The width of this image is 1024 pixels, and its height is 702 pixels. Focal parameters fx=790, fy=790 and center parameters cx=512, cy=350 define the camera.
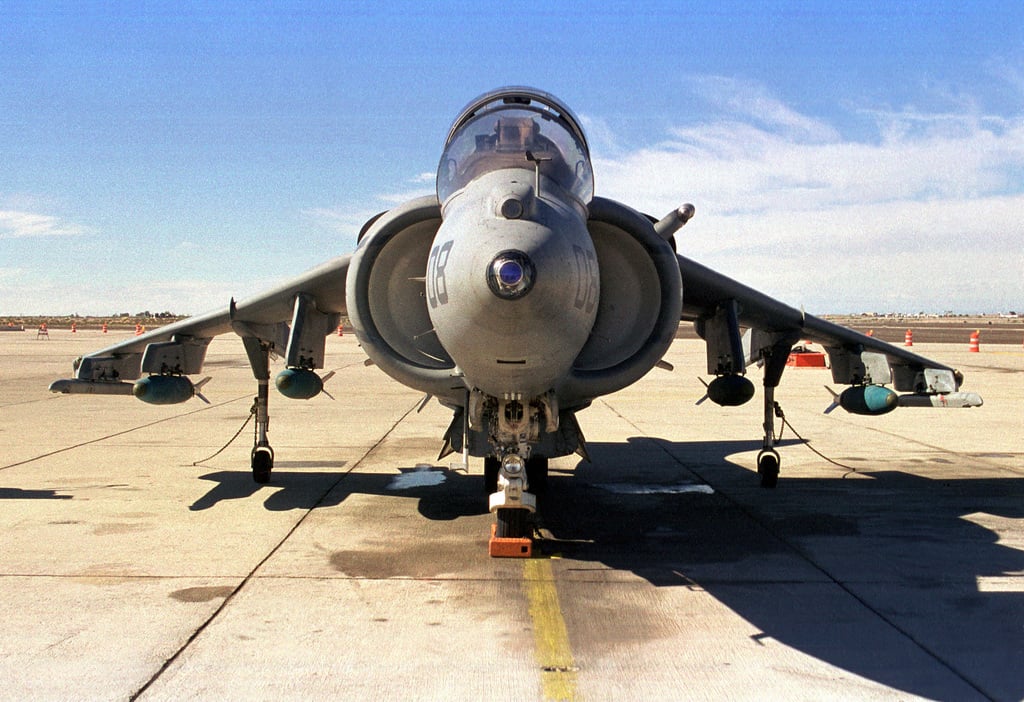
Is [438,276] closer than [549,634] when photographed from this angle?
Yes

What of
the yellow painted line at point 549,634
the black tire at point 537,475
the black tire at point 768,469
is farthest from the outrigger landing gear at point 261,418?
the black tire at point 768,469

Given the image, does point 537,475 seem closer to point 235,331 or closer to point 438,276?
point 235,331

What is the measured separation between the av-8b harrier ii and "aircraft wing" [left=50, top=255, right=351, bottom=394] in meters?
0.02

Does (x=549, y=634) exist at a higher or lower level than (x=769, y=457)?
lower

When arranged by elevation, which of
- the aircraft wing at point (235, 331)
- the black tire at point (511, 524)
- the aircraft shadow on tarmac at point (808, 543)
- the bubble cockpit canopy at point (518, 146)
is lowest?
the aircraft shadow on tarmac at point (808, 543)

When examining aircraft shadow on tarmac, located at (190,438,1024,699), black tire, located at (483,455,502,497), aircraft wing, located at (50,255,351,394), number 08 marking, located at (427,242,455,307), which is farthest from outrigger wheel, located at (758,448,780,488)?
number 08 marking, located at (427,242,455,307)

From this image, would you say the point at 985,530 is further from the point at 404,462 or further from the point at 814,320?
the point at 404,462

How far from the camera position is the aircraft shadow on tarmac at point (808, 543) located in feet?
15.8

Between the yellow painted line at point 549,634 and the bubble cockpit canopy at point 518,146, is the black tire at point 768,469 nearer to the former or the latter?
the yellow painted line at point 549,634

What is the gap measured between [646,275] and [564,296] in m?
2.04

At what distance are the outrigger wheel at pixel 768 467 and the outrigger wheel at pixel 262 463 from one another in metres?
6.02

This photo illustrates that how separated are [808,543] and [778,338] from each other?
10.5 ft

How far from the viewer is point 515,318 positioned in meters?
4.41

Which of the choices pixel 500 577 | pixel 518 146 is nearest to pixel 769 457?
pixel 500 577
